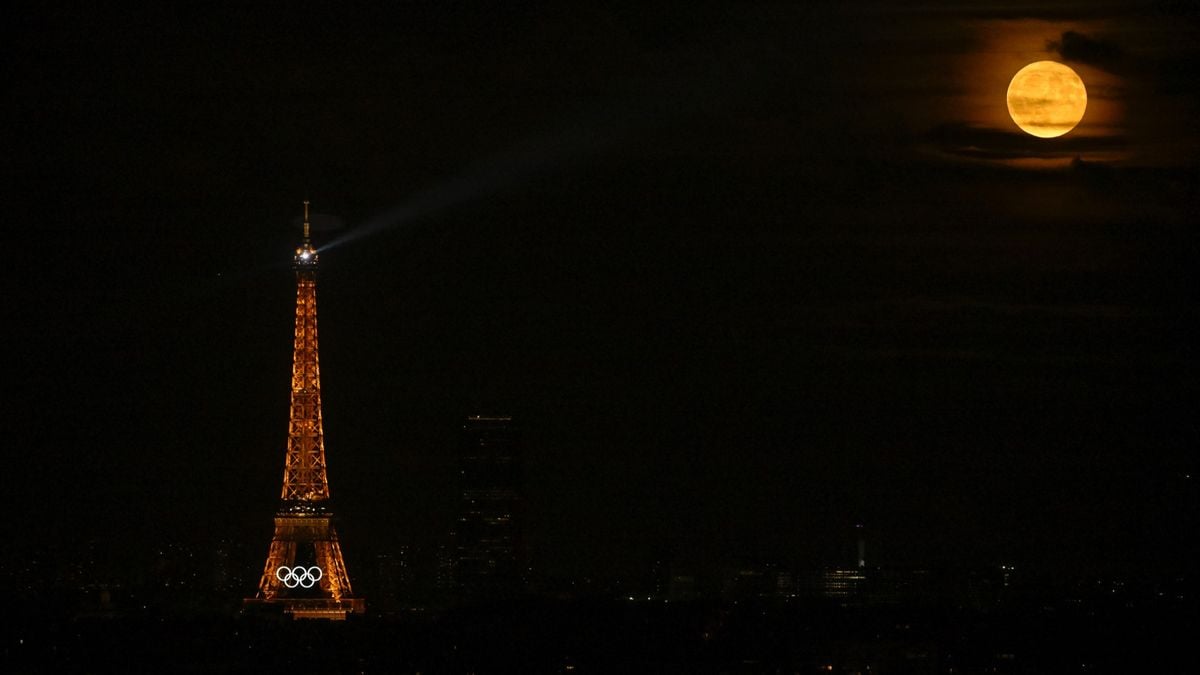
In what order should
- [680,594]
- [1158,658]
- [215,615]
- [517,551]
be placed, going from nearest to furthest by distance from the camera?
1. [1158,658]
2. [215,615]
3. [680,594]
4. [517,551]

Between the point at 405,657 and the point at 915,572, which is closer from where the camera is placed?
the point at 405,657

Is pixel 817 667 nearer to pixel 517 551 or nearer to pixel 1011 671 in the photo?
pixel 1011 671

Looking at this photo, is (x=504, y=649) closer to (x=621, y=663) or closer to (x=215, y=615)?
(x=621, y=663)

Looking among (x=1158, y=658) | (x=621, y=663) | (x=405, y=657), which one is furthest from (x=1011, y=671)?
(x=405, y=657)

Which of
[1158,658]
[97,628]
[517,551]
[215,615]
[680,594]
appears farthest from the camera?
[517,551]

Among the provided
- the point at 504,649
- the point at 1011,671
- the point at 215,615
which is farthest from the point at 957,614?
the point at 215,615

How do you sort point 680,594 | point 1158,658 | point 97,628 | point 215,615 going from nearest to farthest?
point 1158,658
point 97,628
point 215,615
point 680,594
